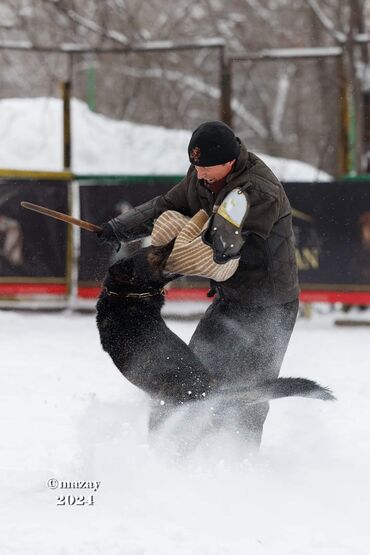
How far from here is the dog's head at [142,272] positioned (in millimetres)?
3795

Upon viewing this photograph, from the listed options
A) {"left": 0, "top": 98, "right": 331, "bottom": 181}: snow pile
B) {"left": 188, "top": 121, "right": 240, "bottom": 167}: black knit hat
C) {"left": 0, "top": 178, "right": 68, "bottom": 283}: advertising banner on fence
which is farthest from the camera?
{"left": 0, "top": 98, "right": 331, "bottom": 181}: snow pile

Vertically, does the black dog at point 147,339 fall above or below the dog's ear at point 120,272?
below

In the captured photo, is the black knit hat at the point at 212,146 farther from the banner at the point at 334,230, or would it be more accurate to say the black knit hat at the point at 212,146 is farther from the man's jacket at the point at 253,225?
the banner at the point at 334,230

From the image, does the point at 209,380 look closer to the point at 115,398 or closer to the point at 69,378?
the point at 115,398

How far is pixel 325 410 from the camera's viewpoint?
524 centimetres

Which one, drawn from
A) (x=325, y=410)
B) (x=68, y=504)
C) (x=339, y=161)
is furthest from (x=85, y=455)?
(x=339, y=161)

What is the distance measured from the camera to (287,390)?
3586mm

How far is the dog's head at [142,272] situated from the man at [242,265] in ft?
0.82

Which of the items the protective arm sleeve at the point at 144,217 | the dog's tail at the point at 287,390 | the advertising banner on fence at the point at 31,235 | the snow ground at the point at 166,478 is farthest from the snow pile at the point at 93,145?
the dog's tail at the point at 287,390

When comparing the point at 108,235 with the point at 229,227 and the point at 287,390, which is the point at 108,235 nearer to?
the point at 229,227

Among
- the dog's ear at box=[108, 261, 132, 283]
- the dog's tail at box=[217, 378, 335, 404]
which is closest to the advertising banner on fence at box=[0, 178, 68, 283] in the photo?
the dog's ear at box=[108, 261, 132, 283]

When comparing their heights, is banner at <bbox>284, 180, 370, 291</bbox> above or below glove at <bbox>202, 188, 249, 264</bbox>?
below

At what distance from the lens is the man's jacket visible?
3.60m

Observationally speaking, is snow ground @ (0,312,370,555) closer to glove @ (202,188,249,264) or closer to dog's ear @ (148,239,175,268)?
dog's ear @ (148,239,175,268)
